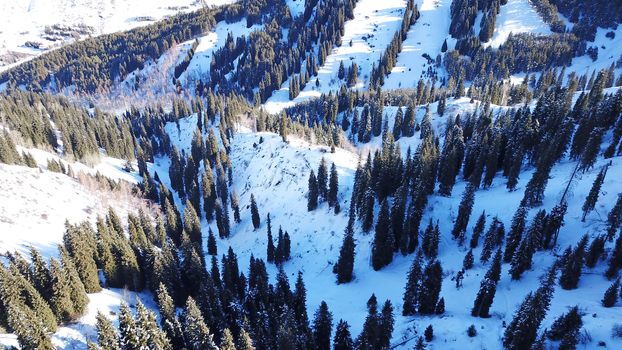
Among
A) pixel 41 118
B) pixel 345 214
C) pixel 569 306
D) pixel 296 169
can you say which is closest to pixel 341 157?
pixel 296 169

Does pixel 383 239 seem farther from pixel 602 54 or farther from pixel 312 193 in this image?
pixel 602 54

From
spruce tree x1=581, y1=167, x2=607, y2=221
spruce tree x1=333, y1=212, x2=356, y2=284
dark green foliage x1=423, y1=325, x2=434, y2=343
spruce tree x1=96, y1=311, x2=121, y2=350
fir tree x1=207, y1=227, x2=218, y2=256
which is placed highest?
spruce tree x1=581, y1=167, x2=607, y2=221

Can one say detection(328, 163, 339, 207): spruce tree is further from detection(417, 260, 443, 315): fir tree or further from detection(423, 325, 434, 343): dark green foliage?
detection(423, 325, 434, 343): dark green foliage

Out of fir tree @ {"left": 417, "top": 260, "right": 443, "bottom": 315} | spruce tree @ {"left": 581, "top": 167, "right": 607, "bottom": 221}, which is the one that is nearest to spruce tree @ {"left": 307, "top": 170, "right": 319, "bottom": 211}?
A: fir tree @ {"left": 417, "top": 260, "right": 443, "bottom": 315}

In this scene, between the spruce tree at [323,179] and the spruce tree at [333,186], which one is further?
the spruce tree at [323,179]

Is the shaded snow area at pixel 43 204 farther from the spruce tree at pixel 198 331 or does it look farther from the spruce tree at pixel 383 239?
the spruce tree at pixel 383 239

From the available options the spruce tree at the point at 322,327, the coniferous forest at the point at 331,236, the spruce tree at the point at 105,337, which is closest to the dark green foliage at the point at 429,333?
the coniferous forest at the point at 331,236

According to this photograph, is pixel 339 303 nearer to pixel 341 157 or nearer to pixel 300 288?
pixel 300 288

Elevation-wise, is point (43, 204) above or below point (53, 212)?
above

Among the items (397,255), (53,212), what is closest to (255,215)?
(397,255)
